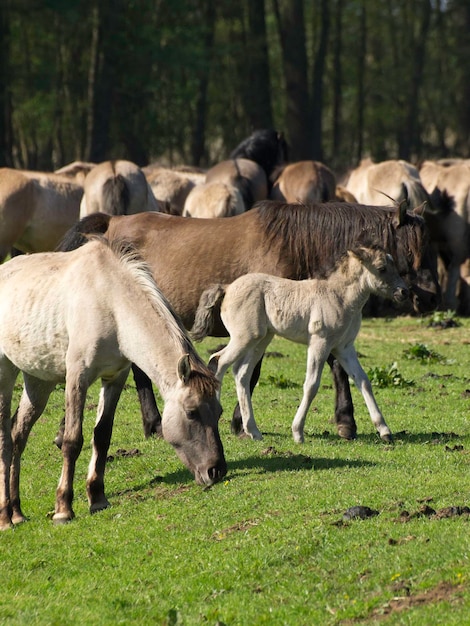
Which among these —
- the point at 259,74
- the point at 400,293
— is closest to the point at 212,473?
the point at 400,293

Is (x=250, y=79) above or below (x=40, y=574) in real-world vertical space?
above

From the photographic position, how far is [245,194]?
19000mm

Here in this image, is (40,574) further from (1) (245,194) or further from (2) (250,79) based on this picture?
(2) (250,79)

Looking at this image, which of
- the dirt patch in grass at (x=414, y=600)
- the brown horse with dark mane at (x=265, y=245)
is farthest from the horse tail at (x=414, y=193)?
the dirt patch in grass at (x=414, y=600)

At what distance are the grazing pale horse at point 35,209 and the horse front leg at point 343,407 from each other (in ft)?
23.3

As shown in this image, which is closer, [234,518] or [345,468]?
[234,518]

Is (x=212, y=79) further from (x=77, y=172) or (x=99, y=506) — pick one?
(x=99, y=506)

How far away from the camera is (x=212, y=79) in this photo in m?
40.5

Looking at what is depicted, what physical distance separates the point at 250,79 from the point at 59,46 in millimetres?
6752

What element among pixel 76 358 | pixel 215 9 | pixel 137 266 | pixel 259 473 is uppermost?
pixel 215 9

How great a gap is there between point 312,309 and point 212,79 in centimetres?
3272

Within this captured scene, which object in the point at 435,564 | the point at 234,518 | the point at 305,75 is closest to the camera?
the point at 435,564

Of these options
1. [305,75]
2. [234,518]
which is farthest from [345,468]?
[305,75]

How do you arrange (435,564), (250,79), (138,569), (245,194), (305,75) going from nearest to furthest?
(435,564), (138,569), (245,194), (305,75), (250,79)
